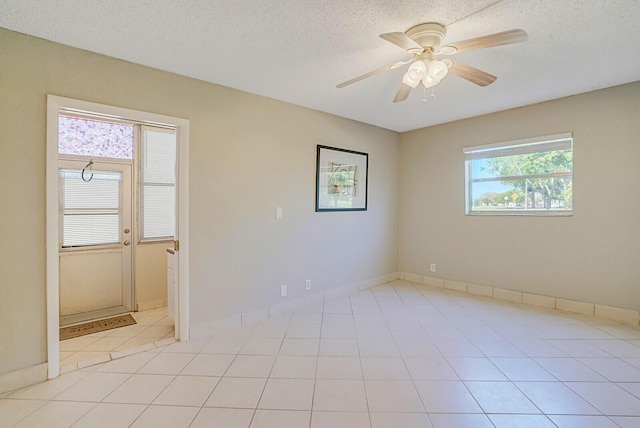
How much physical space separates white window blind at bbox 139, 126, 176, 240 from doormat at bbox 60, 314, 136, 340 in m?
1.00

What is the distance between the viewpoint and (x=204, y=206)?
2.89 m

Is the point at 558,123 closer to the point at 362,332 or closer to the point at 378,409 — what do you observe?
the point at 362,332

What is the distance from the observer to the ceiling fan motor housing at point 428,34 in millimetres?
1965

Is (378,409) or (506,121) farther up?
(506,121)

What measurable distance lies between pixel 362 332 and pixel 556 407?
152cm

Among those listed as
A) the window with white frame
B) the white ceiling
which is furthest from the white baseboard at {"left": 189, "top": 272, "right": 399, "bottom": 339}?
the white ceiling

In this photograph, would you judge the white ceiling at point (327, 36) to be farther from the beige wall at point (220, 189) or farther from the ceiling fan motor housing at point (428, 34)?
the beige wall at point (220, 189)

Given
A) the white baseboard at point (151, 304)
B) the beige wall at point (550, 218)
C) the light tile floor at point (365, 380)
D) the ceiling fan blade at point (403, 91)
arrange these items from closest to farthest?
the light tile floor at point (365, 380) < the ceiling fan blade at point (403, 91) < the beige wall at point (550, 218) < the white baseboard at point (151, 304)

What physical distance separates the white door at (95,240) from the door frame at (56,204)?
1.35 metres

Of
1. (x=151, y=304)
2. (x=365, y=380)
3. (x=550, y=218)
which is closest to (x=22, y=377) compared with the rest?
(x=151, y=304)

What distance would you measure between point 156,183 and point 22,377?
244 centimetres

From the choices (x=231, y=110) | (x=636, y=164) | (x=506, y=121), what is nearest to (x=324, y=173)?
(x=231, y=110)

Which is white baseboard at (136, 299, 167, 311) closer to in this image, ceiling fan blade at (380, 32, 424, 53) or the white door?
the white door

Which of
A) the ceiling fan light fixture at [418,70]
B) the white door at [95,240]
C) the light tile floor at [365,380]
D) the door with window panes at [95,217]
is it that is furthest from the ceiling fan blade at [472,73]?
the white door at [95,240]
